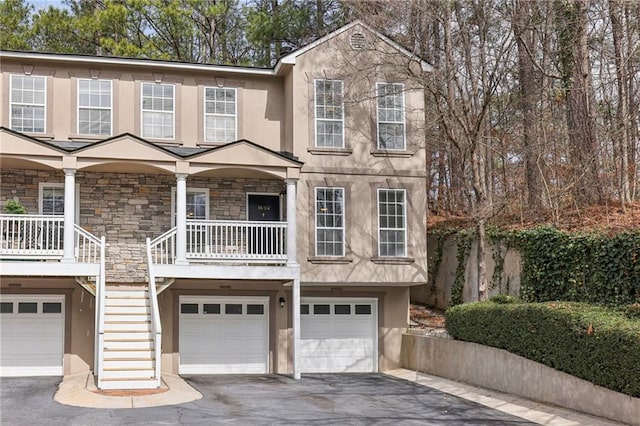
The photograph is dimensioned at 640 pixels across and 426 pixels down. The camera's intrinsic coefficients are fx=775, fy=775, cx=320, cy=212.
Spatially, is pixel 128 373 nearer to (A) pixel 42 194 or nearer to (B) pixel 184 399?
(B) pixel 184 399

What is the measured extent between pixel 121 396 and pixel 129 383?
2.60 feet

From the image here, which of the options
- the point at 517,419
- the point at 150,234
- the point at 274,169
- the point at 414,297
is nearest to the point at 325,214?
the point at 274,169

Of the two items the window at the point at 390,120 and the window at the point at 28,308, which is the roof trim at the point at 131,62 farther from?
the window at the point at 28,308

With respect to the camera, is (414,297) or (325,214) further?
(414,297)

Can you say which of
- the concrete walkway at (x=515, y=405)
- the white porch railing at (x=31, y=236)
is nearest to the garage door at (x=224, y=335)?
the white porch railing at (x=31, y=236)

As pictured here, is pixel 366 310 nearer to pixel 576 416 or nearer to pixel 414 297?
pixel 414 297

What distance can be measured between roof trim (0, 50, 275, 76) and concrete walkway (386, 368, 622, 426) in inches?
346

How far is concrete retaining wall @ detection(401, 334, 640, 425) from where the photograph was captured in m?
12.1

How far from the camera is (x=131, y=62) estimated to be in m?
19.2

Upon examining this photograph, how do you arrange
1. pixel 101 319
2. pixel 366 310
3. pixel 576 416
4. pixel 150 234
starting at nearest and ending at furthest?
1. pixel 576 416
2. pixel 101 319
3. pixel 150 234
4. pixel 366 310

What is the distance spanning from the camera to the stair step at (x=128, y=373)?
14.5 meters

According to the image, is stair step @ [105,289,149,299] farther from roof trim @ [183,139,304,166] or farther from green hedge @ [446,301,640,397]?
green hedge @ [446,301,640,397]

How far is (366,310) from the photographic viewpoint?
2066cm

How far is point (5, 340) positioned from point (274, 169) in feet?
24.4
